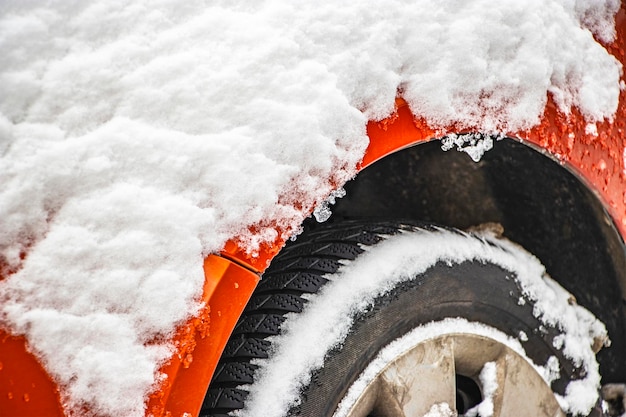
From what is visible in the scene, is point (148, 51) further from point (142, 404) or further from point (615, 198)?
point (615, 198)

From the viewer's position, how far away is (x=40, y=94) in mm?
A: 892

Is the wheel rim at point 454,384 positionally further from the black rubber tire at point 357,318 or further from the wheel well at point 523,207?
the wheel well at point 523,207

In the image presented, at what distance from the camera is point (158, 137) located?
0.93m

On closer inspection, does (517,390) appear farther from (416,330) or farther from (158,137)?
(158,137)

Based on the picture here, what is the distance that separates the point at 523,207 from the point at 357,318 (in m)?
0.71

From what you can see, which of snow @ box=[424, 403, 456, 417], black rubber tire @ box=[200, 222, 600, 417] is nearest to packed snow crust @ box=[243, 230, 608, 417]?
black rubber tire @ box=[200, 222, 600, 417]

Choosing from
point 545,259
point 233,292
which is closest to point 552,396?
point 545,259

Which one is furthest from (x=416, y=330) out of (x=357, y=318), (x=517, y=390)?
(x=517, y=390)

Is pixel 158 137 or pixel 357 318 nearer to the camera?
pixel 158 137

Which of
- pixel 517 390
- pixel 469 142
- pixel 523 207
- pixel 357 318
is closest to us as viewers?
pixel 357 318

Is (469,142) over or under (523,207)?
over

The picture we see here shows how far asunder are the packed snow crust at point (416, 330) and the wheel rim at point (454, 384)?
0.02 metres

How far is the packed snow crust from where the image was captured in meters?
1.06

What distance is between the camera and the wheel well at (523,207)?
1518mm
